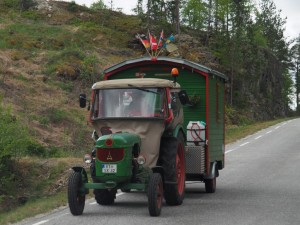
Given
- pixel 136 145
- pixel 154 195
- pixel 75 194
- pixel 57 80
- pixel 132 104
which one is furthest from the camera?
pixel 57 80

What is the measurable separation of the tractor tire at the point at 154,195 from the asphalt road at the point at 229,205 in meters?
0.15

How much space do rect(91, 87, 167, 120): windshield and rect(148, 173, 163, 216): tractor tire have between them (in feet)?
4.95

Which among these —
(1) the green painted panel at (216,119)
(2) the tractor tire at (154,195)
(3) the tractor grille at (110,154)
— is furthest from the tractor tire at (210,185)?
(3) the tractor grille at (110,154)

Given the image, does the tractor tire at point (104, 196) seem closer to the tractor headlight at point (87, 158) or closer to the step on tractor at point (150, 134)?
the step on tractor at point (150, 134)

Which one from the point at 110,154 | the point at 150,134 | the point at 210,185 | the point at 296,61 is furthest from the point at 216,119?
the point at 296,61

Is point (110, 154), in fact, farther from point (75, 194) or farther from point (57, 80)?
point (57, 80)

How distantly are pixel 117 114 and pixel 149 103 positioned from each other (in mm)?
689

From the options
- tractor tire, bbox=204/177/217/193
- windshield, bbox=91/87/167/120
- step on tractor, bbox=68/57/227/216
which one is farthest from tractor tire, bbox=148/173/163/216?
tractor tire, bbox=204/177/217/193

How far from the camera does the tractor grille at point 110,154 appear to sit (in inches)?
430

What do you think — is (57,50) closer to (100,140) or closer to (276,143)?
(276,143)

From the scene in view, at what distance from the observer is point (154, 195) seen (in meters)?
10.7

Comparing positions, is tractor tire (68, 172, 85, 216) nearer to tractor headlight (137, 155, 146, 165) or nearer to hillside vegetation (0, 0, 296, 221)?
tractor headlight (137, 155, 146, 165)

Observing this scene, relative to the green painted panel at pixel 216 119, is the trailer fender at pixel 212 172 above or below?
below

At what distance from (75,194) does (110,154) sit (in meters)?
0.97
